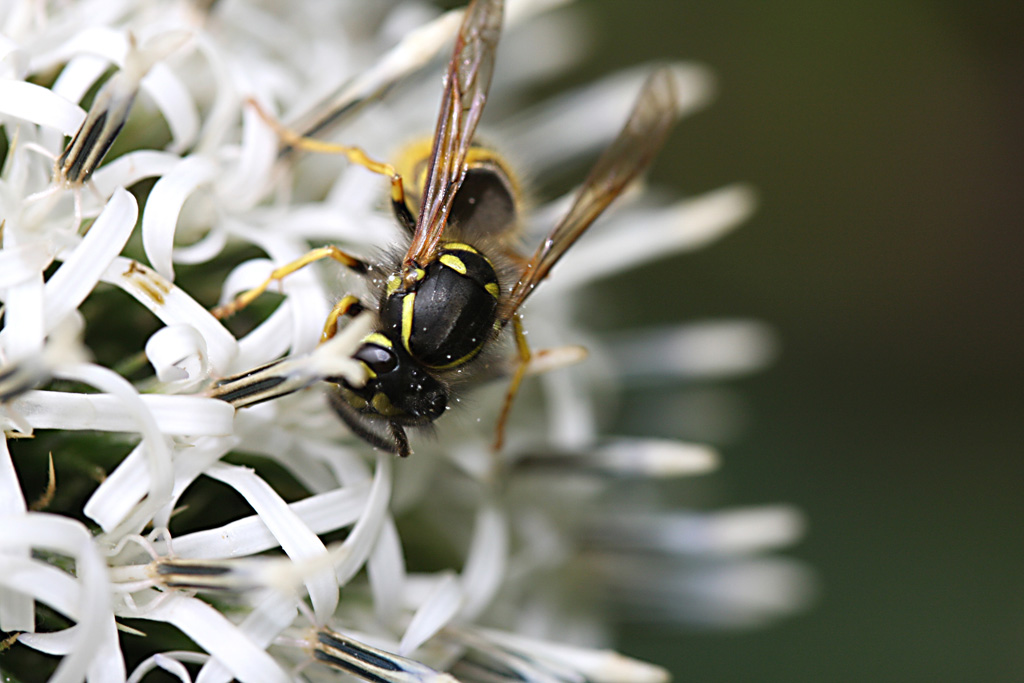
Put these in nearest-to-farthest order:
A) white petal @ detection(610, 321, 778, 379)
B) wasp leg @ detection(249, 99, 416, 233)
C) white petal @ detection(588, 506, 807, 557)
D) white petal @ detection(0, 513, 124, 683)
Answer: white petal @ detection(0, 513, 124, 683) < wasp leg @ detection(249, 99, 416, 233) < white petal @ detection(588, 506, 807, 557) < white petal @ detection(610, 321, 778, 379)

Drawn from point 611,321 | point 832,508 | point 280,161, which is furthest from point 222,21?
point 832,508

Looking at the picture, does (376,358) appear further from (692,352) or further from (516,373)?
(692,352)

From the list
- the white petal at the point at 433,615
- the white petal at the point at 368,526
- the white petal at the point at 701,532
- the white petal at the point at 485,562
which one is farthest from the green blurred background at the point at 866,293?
the white petal at the point at 368,526

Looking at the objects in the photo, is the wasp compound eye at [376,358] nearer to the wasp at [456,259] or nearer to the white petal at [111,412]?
the wasp at [456,259]

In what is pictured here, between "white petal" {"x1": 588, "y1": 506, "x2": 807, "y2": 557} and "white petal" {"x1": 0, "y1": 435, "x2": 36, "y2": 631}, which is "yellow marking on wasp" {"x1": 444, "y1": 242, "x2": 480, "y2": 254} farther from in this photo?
"white petal" {"x1": 588, "y1": 506, "x2": 807, "y2": 557}

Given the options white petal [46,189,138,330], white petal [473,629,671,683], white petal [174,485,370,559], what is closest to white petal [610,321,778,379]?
white petal [473,629,671,683]

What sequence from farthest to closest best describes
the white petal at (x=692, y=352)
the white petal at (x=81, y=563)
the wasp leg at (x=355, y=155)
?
the white petal at (x=692, y=352), the wasp leg at (x=355, y=155), the white petal at (x=81, y=563)

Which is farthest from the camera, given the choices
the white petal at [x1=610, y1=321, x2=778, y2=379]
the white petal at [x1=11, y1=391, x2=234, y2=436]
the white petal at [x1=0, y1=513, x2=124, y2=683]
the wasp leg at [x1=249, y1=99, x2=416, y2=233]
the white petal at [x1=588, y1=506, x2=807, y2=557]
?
the white petal at [x1=610, y1=321, x2=778, y2=379]

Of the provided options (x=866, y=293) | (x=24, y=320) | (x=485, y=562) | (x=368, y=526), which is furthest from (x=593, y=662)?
(x=866, y=293)
